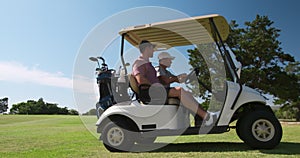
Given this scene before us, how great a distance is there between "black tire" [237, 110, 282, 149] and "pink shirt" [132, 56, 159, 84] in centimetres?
150

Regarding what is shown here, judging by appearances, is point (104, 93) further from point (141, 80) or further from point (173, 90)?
point (173, 90)

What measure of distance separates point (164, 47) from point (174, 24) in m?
1.30

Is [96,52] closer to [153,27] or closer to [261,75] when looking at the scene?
[153,27]

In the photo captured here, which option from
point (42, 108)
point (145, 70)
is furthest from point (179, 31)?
point (42, 108)

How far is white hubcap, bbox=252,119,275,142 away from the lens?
13.1ft

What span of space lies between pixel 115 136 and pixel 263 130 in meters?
2.19

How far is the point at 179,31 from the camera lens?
4.96m

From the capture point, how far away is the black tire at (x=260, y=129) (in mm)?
3947

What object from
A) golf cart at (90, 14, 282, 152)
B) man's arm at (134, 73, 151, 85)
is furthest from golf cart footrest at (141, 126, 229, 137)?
man's arm at (134, 73, 151, 85)

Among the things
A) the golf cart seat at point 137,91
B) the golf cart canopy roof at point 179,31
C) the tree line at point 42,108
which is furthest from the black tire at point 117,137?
the tree line at point 42,108

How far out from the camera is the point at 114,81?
4871 millimetres

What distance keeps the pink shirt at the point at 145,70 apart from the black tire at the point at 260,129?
4.91 feet

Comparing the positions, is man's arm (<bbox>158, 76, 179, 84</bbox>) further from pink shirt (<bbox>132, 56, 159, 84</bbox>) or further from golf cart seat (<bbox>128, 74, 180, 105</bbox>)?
golf cart seat (<bbox>128, 74, 180, 105</bbox>)

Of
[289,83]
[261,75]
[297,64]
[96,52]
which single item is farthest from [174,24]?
[297,64]
